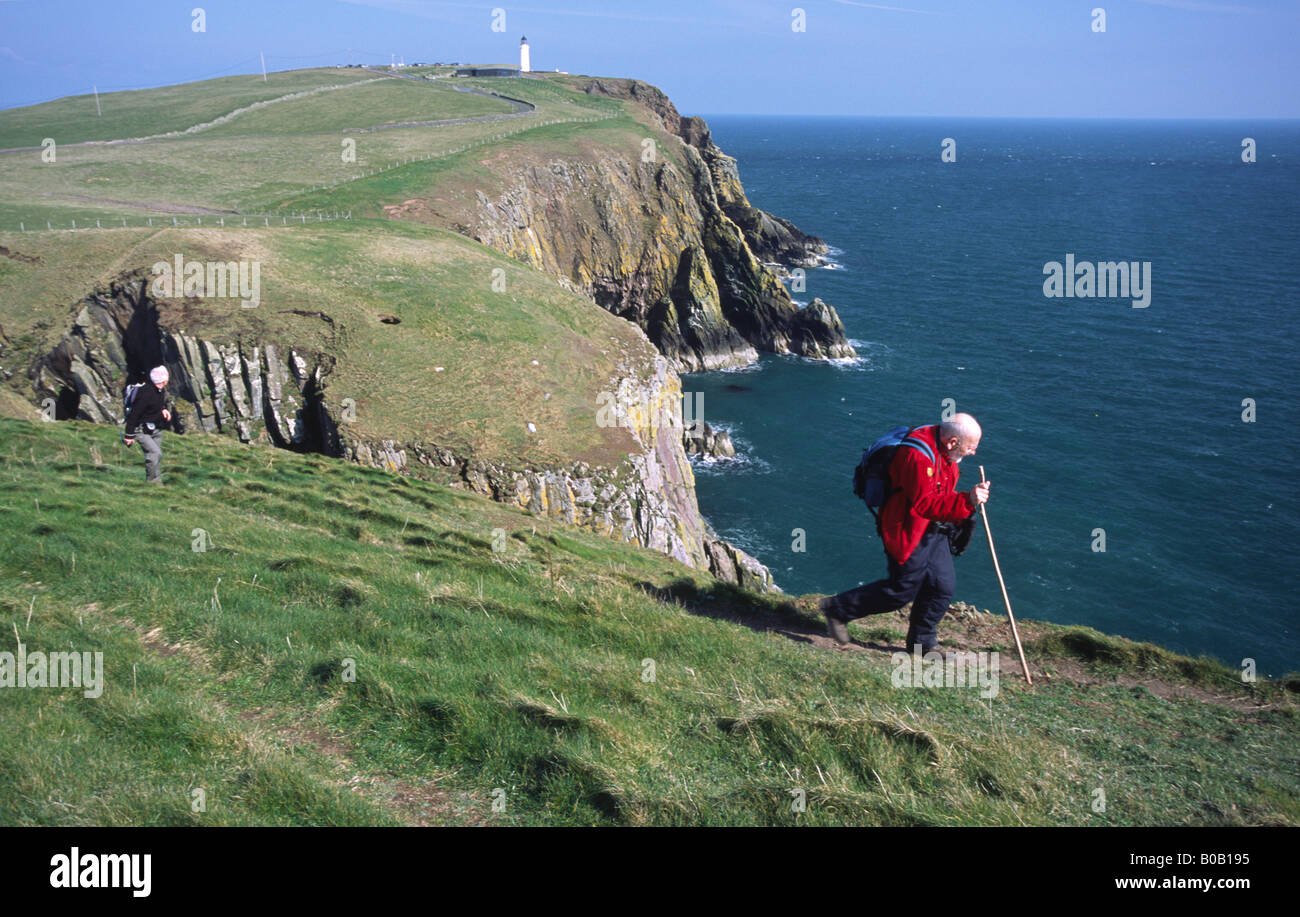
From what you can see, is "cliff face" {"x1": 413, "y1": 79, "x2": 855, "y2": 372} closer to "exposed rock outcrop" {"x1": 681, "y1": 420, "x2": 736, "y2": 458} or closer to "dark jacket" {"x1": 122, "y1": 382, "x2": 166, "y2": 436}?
"exposed rock outcrop" {"x1": 681, "y1": 420, "x2": 736, "y2": 458}

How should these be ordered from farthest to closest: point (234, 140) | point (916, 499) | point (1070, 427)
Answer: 1. point (234, 140)
2. point (1070, 427)
3. point (916, 499)

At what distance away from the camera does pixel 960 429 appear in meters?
10.3

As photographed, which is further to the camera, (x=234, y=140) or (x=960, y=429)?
(x=234, y=140)

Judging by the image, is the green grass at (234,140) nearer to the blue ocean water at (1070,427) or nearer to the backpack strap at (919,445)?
the blue ocean water at (1070,427)

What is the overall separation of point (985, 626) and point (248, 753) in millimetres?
10495

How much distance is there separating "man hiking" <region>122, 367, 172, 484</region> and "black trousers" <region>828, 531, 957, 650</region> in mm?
15328

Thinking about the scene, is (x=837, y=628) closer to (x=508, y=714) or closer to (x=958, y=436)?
(x=958, y=436)

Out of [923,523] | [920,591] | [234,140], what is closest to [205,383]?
[920,591]

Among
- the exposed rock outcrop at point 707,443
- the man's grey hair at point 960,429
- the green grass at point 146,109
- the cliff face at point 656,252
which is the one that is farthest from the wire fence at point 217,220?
the green grass at point 146,109

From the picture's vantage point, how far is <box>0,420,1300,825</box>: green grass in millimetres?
6707

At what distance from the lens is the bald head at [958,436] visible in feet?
33.5

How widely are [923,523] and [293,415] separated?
88.4 feet

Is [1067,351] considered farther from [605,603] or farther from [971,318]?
[605,603]

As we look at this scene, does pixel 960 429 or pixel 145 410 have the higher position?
pixel 145 410
